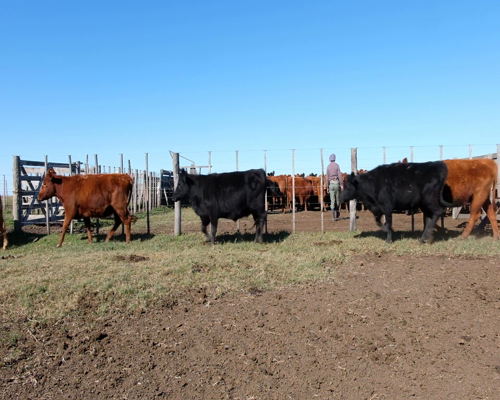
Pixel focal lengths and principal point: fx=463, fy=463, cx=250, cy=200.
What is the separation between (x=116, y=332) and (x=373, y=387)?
2749mm

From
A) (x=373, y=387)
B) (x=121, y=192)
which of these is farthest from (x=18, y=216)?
(x=373, y=387)

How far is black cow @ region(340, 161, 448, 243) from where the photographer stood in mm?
9789

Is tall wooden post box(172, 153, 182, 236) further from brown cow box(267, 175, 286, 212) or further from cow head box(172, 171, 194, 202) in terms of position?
brown cow box(267, 175, 286, 212)

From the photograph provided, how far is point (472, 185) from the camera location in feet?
33.3

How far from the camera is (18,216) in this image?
44.1 feet

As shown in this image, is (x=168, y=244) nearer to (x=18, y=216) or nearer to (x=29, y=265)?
(x=29, y=265)

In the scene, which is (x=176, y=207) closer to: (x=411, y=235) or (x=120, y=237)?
(x=120, y=237)

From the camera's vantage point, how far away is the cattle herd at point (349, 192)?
32.6 feet

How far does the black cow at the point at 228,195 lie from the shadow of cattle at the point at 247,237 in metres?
0.49

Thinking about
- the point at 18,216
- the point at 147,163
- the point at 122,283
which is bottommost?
the point at 122,283

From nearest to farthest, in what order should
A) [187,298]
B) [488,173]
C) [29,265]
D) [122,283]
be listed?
[187,298], [122,283], [29,265], [488,173]

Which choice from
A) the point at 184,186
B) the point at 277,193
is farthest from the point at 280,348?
the point at 277,193

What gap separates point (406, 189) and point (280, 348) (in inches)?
253

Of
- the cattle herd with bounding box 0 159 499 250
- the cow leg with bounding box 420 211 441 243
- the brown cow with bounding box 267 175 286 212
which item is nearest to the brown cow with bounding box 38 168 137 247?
the cattle herd with bounding box 0 159 499 250
